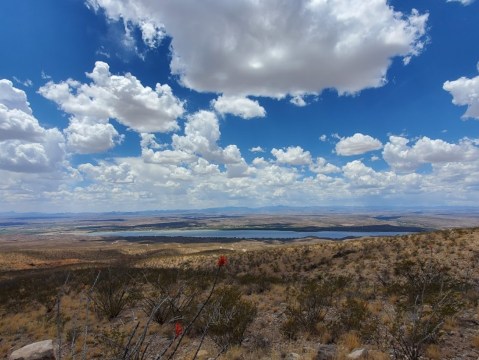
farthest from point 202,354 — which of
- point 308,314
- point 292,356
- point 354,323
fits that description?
point 354,323

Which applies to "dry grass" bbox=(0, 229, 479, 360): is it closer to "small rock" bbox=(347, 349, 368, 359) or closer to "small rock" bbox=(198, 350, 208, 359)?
"small rock" bbox=(198, 350, 208, 359)

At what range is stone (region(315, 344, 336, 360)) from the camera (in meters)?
9.11

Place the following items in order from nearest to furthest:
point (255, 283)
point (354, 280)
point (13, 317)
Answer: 1. point (13, 317)
2. point (255, 283)
3. point (354, 280)

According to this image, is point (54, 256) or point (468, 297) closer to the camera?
point (468, 297)

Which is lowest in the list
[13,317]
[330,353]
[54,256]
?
[54,256]

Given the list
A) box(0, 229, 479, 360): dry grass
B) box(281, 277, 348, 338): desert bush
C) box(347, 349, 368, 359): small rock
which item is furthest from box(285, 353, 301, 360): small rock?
box(281, 277, 348, 338): desert bush

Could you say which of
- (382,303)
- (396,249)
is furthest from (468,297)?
(396,249)

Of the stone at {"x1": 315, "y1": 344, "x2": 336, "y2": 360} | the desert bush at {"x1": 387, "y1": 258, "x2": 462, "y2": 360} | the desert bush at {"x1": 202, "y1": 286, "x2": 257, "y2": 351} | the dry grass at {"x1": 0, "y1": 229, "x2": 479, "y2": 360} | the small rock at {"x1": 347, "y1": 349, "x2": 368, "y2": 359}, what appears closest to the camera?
the desert bush at {"x1": 387, "y1": 258, "x2": 462, "y2": 360}

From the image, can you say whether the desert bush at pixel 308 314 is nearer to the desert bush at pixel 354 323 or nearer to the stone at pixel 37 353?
the desert bush at pixel 354 323

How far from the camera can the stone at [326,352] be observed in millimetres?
9109

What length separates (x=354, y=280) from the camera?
22922 mm

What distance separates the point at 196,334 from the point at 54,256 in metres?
81.2

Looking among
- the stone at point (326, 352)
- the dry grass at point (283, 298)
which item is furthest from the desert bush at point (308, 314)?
the stone at point (326, 352)

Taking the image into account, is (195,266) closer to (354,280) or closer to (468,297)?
(354,280)
